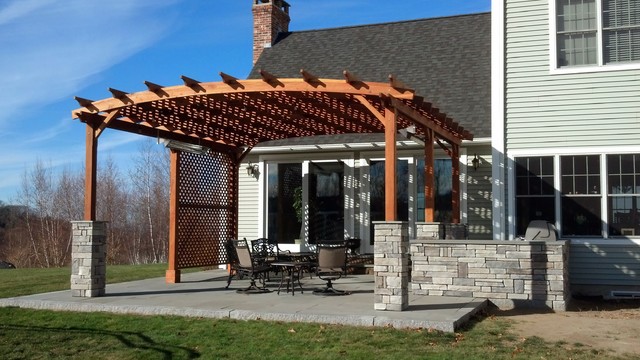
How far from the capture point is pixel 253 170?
14.4 metres

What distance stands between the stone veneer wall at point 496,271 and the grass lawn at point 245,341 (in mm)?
1024

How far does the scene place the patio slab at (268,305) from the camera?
738cm

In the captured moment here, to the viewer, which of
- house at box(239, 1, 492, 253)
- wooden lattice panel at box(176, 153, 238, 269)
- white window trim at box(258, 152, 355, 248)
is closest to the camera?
wooden lattice panel at box(176, 153, 238, 269)

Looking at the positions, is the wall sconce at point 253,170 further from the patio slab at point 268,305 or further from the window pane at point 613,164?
the window pane at point 613,164

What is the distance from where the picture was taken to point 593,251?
33.7 ft

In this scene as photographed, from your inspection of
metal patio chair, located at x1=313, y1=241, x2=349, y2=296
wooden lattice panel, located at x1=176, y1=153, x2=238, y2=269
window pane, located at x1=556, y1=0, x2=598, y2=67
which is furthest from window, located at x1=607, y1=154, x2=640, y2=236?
wooden lattice panel, located at x1=176, y1=153, x2=238, y2=269

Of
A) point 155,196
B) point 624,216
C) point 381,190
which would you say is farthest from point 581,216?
point 155,196

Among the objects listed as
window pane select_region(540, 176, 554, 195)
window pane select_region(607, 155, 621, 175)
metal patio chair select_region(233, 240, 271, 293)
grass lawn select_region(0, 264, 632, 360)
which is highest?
window pane select_region(607, 155, 621, 175)

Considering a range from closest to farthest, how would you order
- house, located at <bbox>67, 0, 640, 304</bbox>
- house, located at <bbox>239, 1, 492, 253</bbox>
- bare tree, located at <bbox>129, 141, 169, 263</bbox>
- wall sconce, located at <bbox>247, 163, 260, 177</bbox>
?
house, located at <bbox>67, 0, 640, 304</bbox> → house, located at <bbox>239, 1, 492, 253</bbox> → wall sconce, located at <bbox>247, 163, 260, 177</bbox> → bare tree, located at <bbox>129, 141, 169, 263</bbox>

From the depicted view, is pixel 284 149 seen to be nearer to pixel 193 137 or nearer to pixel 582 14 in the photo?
pixel 193 137

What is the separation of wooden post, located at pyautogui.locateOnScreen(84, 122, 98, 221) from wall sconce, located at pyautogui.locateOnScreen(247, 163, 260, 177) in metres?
4.91

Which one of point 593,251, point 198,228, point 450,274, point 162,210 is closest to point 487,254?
point 450,274

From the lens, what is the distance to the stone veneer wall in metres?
8.79

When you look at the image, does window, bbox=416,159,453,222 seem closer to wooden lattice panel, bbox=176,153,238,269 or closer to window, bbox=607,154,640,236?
window, bbox=607,154,640,236
